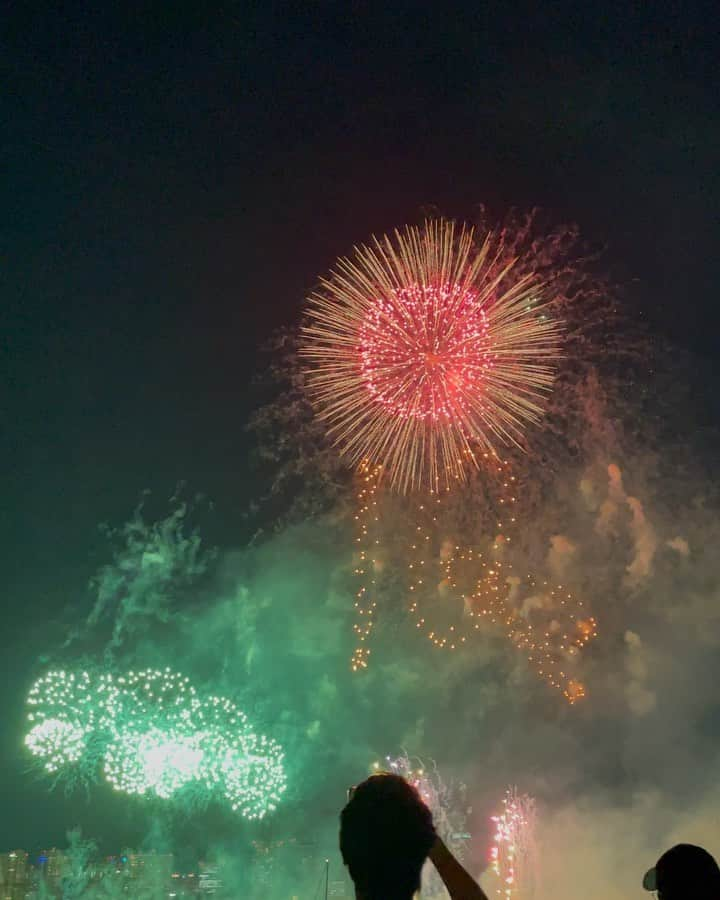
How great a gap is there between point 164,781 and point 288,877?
50.0ft

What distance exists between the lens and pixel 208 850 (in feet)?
107

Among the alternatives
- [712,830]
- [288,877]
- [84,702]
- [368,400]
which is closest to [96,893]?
[288,877]

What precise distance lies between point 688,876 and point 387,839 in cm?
110

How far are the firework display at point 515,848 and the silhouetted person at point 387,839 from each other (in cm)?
2593

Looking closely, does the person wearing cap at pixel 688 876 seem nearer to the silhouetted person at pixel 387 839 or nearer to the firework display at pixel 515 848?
the silhouetted person at pixel 387 839

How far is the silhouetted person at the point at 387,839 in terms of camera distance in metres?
1.81

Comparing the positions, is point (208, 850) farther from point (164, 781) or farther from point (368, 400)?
point (368, 400)

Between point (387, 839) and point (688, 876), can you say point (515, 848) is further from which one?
point (387, 839)

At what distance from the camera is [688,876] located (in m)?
2.35

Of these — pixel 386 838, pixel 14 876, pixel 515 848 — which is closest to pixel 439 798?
pixel 515 848

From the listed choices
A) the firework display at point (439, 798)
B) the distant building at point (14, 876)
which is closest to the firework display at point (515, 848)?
the firework display at point (439, 798)

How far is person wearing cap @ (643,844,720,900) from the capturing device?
233 cm

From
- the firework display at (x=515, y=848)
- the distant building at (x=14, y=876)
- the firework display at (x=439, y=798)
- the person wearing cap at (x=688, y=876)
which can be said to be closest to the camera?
the person wearing cap at (x=688, y=876)

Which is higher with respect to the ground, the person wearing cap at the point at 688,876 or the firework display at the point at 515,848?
the firework display at the point at 515,848
